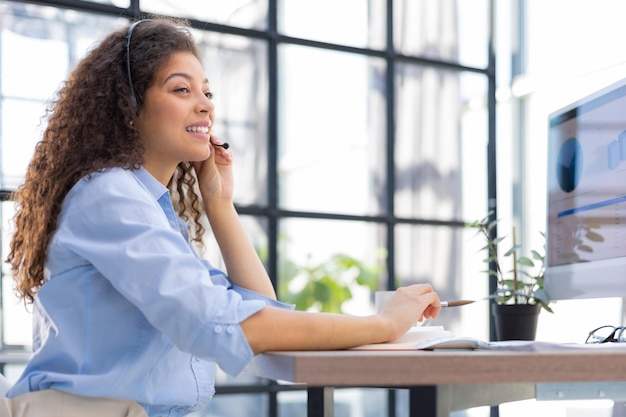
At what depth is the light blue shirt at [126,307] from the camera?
3.62 ft

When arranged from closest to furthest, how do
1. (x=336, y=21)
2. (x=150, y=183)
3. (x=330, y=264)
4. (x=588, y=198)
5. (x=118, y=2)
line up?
1. (x=150, y=183)
2. (x=588, y=198)
3. (x=118, y=2)
4. (x=330, y=264)
5. (x=336, y=21)

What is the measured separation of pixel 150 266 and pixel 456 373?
0.43 metres

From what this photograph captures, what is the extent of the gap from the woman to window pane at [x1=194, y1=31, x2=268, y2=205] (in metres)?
1.79

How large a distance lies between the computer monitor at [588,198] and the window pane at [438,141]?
1730 millimetres

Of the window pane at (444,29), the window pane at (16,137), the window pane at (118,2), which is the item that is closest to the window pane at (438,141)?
the window pane at (444,29)

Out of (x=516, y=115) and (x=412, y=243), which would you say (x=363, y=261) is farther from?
(x=516, y=115)

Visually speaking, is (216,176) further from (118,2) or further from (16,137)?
(118,2)

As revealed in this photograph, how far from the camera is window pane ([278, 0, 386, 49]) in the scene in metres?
3.62

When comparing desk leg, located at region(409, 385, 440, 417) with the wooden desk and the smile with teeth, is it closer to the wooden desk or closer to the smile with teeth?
the wooden desk

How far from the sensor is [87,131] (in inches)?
56.5

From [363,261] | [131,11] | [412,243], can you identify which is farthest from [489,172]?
[131,11]

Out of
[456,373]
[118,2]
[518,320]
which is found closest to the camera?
[456,373]

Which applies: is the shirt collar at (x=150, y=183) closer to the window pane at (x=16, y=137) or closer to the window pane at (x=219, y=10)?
the window pane at (x=16, y=137)

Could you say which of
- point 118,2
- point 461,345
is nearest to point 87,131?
point 461,345
